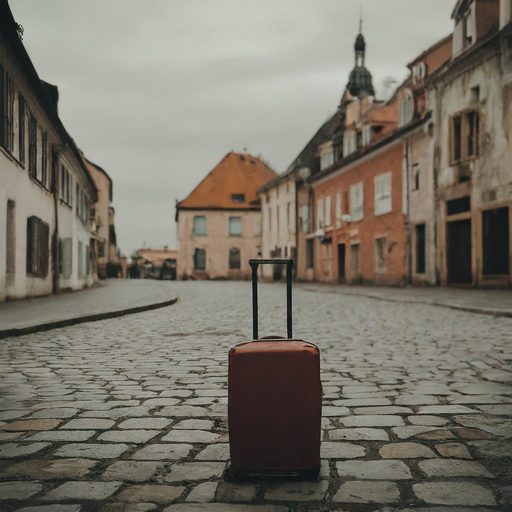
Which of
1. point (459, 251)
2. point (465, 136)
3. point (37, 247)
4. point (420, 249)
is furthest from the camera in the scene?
point (420, 249)

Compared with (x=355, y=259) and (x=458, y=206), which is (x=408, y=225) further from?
(x=355, y=259)

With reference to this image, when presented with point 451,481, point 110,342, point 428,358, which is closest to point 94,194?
point 110,342

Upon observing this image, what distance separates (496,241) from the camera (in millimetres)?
20531

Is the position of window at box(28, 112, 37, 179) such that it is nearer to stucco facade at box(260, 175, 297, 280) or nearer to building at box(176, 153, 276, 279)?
stucco facade at box(260, 175, 297, 280)

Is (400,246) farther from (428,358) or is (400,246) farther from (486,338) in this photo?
(428,358)

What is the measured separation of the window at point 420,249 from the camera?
81.9 feet

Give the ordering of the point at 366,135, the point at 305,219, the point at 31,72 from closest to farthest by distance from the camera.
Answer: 1. the point at 31,72
2. the point at 366,135
3. the point at 305,219

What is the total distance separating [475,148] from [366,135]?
10.6 m

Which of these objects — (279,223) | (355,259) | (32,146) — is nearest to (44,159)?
(32,146)

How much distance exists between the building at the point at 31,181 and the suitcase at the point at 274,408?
11.8m

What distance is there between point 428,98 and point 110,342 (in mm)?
19822

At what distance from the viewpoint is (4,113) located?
13.9m

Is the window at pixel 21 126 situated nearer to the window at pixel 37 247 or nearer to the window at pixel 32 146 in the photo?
the window at pixel 32 146

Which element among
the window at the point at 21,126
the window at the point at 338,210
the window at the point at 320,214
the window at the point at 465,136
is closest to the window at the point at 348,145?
the window at the point at 338,210
